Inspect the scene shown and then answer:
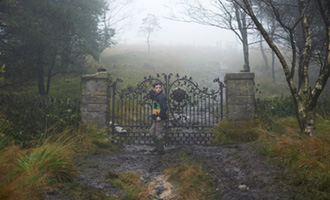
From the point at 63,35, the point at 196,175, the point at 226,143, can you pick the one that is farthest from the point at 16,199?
the point at 63,35

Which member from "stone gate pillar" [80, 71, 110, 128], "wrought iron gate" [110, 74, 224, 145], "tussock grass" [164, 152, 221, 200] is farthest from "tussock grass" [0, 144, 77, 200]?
"stone gate pillar" [80, 71, 110, 128]

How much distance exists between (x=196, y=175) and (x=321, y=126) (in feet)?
9.89

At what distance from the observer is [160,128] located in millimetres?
6500

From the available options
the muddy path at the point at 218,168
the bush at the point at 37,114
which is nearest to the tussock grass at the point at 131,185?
the muddy path at the point at 218,168

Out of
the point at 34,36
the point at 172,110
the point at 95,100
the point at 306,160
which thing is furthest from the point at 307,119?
the point at 34,36

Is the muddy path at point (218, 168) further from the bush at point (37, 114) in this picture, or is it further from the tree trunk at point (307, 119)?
the bush at point (37, 114)

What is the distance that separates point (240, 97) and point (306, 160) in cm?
367

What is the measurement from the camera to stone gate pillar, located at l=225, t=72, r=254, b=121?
7.18 meters

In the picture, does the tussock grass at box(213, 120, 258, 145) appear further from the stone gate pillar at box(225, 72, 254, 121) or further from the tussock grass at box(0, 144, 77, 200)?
the tussock grass at box(0, 144, 77, 200)

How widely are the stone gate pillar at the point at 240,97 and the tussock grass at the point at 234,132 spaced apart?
0.88 feet

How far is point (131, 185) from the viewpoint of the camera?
4.20 m

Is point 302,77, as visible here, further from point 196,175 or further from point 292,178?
point 196,175

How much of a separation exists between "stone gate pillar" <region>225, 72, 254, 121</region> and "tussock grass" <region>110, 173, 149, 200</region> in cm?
369

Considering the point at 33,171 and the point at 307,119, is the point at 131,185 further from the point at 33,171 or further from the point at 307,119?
the point at 307,119
